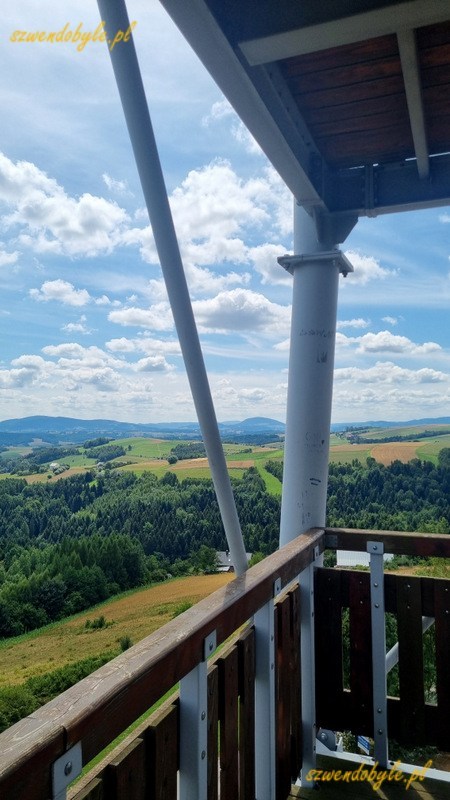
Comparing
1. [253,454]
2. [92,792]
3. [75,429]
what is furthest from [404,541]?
[75,429]

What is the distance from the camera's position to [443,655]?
150 cm

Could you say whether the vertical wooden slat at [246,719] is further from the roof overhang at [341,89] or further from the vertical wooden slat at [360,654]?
the roof overhang at [341,89]

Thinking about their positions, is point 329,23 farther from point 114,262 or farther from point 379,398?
point 114,262

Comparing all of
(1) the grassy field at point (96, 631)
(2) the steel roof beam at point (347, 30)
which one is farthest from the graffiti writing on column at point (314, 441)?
(1) the grassy field at point (96, 631)

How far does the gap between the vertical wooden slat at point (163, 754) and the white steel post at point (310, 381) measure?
1006 millimetres

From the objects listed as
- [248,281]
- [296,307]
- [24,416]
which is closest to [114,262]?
[248,281]

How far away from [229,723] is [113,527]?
11231mm

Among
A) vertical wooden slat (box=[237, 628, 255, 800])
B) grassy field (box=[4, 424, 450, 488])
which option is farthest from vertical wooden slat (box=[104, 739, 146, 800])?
grassy field (box=[4, 424, 450, 488])

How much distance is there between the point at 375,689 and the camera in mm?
1560

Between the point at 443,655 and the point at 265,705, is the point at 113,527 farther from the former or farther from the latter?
the point at 265,705

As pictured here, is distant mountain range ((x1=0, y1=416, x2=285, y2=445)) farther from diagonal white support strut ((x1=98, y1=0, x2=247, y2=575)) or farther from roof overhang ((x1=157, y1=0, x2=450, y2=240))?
diagonal white support strut ((x1=98, y1=0, x2=247, y2=575))

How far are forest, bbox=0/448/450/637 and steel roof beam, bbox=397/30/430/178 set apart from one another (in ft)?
20.6

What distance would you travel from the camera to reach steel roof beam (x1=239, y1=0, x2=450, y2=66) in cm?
104

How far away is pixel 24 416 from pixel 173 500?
9058 millimetres
